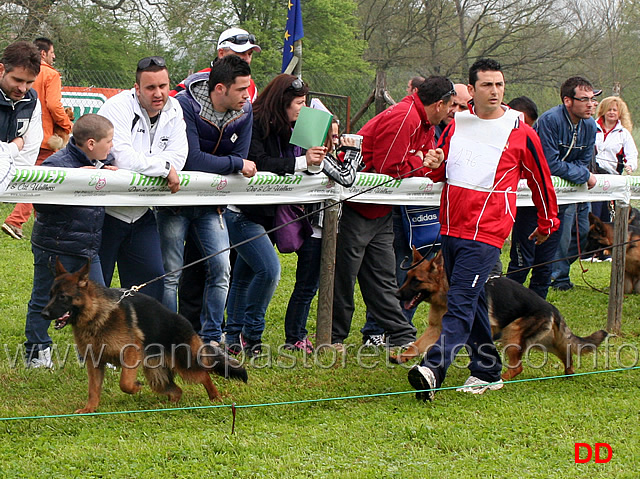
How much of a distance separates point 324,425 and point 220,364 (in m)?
0.70

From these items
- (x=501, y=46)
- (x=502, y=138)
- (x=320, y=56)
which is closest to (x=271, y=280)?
(x=502, y=138)

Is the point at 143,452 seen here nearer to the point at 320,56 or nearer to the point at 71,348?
the point at 71,348

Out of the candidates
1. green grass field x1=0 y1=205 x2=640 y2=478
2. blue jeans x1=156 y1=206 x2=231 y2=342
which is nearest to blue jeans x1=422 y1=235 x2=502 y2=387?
green grass field x1=0 y1=205 x2=640 y2=478

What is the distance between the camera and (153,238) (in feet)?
16.3

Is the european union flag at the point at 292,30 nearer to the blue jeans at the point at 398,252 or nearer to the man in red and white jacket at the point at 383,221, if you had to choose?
the blue jeans at the point at 398,252

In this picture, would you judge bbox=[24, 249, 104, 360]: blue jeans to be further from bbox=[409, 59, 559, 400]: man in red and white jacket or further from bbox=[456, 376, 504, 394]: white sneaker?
bbox=[456, 376, 504, 394]: white sneaker

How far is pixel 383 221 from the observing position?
6043 mm

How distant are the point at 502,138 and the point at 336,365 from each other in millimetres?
1977

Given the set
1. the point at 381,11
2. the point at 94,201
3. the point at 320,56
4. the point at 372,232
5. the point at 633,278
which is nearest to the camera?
the point at 94,201

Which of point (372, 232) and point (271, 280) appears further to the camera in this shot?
point (372, 232)

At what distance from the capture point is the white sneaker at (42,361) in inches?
201

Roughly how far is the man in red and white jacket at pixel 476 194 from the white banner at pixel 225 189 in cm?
74

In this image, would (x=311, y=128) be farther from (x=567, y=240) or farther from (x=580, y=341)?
(x=567, y=240)

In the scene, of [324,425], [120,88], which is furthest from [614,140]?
[120,88]
